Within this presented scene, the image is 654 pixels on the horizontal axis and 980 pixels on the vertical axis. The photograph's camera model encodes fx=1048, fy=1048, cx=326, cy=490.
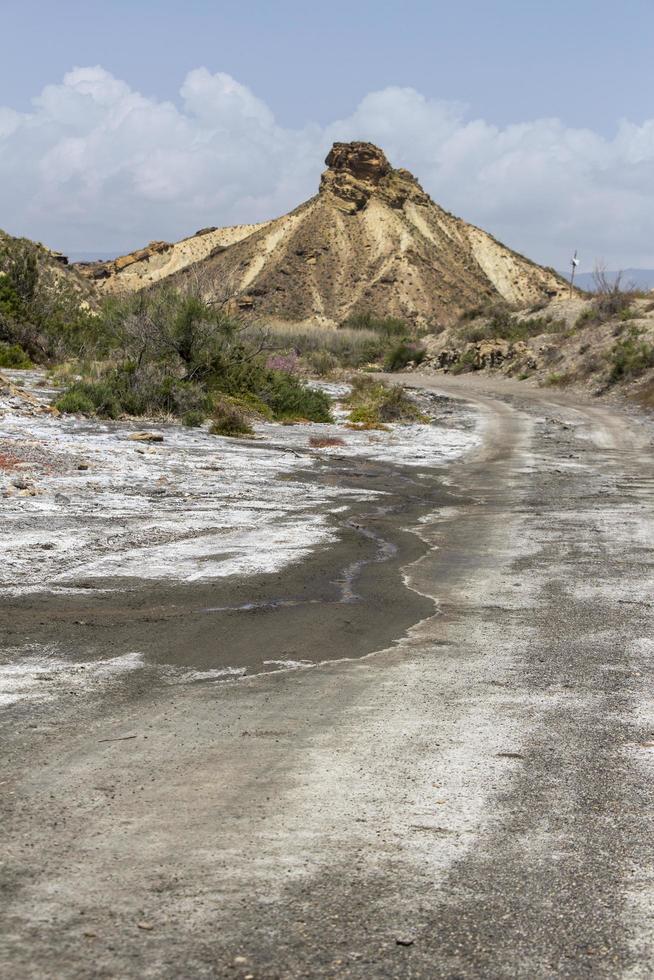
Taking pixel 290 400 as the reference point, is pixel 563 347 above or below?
above

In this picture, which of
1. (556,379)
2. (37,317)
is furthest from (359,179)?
(37,317)

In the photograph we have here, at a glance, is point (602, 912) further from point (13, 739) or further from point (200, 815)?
point (13, 739)

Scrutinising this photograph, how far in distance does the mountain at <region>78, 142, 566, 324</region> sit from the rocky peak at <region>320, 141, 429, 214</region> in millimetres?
105

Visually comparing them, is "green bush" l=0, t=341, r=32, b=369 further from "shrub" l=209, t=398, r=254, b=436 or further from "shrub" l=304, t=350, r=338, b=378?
"shrub" l=304, t=350, r=338, b=378

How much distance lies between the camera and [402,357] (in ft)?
198

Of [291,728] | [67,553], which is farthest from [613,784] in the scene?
[67,553]

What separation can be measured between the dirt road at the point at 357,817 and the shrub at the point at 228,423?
13590 mm

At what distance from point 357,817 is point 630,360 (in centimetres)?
3529

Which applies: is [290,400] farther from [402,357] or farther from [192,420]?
[402,357]

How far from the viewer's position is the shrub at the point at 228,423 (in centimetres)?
2012

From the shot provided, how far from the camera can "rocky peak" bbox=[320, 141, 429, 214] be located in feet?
358

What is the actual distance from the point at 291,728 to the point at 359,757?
0.50 m

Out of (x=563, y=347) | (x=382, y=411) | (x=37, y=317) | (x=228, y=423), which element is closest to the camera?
(x=228, y=423)

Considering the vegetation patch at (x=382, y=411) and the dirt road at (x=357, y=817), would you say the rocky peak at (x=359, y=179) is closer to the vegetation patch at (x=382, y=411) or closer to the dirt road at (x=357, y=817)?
the vegetation patch at (x=382, y=411)
